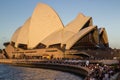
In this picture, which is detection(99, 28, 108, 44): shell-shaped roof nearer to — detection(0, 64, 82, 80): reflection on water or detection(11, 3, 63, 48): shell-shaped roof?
detection(11, 3, 63, 48): shell-shaped roof

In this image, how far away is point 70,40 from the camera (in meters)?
74.6

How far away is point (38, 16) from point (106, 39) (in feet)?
70.0

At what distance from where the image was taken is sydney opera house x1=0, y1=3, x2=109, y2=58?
74.0 metres

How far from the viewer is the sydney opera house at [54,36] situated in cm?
7400

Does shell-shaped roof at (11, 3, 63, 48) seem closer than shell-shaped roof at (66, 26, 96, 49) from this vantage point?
No

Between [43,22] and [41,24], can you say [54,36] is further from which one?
[41,24]

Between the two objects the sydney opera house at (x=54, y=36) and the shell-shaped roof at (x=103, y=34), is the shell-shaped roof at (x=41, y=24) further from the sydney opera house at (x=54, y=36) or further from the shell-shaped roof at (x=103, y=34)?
the shell-shaped roof at (x=103, y=34)

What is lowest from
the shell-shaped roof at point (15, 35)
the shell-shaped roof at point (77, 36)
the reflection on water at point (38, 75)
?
the reflection on water at point (38, 75)

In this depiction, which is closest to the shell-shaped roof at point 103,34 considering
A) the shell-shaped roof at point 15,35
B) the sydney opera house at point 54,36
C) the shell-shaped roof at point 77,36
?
the sydney opera house at point 54,36

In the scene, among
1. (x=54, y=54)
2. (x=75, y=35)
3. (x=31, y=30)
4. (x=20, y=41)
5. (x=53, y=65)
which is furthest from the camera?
(x=20, y=41)

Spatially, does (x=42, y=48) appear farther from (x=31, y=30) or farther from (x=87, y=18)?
(x=87, y=18)

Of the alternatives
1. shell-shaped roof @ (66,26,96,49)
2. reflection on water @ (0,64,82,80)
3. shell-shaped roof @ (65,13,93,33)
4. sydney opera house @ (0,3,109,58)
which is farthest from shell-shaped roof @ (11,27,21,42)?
reflection on water @ (0,64,82,80)

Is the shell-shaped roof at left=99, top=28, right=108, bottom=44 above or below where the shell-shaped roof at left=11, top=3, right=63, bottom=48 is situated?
below

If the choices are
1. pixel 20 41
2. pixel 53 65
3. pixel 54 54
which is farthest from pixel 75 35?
pixel 20 41
